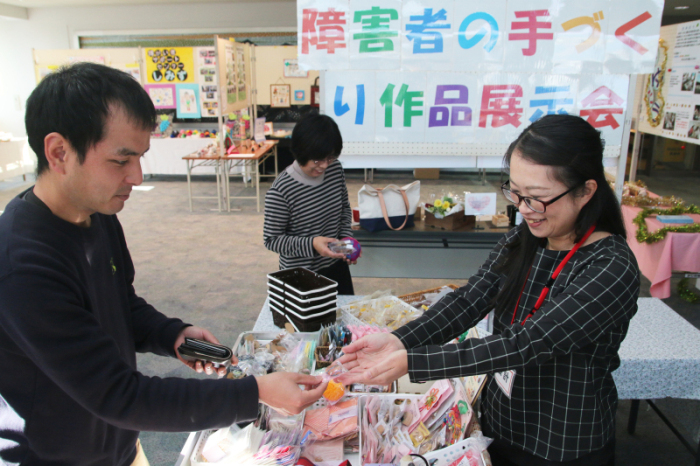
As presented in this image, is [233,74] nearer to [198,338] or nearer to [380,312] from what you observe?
[380,312]

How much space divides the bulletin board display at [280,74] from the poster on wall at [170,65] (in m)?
1.33

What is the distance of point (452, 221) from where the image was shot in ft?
12.2

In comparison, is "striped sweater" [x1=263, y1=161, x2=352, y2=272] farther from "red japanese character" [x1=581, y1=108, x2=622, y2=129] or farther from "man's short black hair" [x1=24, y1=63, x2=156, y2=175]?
"red japanese character" [x1=581, y1=108, x2=622, y2=129]

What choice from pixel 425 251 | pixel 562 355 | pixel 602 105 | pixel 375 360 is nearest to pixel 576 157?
pixel 562 355

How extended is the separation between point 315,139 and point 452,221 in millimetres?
1774

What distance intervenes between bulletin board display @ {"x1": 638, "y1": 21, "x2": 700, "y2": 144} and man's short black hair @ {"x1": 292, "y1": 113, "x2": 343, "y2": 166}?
5.11m

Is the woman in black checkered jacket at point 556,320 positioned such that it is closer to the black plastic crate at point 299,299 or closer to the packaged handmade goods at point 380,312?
the black plastic crate at point 299,299

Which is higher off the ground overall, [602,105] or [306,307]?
[602,105]

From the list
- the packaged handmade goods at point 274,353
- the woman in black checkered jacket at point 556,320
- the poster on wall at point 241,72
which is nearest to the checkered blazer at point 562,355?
the woman in black checkered jacket at point 556,320

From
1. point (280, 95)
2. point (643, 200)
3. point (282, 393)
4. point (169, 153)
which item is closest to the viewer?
point (282, 393)

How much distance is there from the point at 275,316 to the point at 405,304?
1.98 ft

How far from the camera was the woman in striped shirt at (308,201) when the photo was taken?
7.55 feet

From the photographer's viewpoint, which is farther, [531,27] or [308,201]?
[531,27]

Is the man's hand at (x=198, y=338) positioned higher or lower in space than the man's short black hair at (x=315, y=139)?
lower
